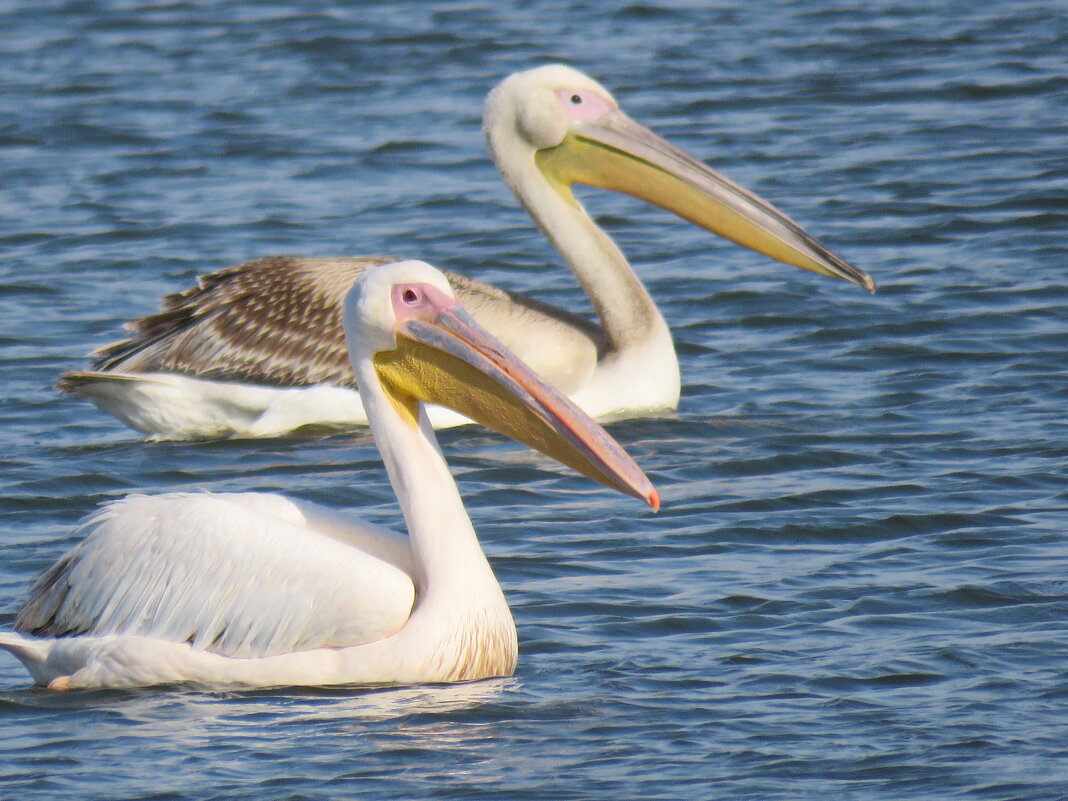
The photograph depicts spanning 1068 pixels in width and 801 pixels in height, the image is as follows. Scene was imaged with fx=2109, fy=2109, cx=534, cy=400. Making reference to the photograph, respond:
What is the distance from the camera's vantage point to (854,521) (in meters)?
6.08

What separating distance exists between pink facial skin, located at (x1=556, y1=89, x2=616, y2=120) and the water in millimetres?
1065

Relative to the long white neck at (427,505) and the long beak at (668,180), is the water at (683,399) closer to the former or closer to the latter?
the long white neck at (427,505)

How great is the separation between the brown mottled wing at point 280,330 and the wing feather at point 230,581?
2.59m

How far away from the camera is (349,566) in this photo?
15.4 feet

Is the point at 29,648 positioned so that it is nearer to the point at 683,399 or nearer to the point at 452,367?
the point at 452,367

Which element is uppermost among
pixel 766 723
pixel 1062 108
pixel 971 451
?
pixel 1062 108

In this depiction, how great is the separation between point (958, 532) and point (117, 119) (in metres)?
8.50

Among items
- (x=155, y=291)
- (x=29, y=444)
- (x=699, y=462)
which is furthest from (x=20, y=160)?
(x=699, y=462)

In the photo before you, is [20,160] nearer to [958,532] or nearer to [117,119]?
[117,119]

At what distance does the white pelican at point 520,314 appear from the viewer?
7418 mm

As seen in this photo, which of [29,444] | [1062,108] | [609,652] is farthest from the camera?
[1062,108]

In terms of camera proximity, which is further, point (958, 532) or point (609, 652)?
point (958, 532)

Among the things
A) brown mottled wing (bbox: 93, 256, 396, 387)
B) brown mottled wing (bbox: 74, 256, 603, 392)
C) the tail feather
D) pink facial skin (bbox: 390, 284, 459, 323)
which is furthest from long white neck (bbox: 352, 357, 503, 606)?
brown mottled wing (bbox: 93, 256, 396, 387)

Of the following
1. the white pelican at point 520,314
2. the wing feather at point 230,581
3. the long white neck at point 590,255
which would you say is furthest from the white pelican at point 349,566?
the long white neck at point 590,255
